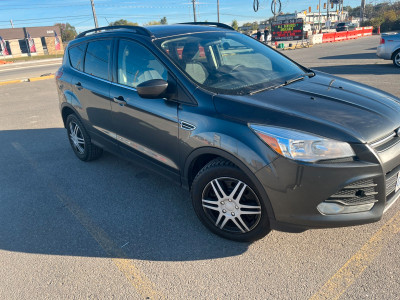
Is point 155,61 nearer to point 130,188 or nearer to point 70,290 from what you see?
point 130,188

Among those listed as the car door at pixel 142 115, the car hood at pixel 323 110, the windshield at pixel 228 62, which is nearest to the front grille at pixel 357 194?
the car hood at pixel 323 110

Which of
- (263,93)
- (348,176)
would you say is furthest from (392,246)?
(263,93)

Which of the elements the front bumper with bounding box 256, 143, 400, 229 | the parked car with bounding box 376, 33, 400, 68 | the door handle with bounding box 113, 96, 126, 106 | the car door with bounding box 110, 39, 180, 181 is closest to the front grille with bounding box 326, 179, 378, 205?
the front bumper with bounding box 256, 143, 400, 229

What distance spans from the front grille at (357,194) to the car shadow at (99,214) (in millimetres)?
944

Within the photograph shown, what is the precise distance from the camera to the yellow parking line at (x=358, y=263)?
88.9 inches

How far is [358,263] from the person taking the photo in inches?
98.6

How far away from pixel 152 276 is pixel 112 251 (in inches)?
20.9

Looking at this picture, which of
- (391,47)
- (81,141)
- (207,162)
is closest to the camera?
(207,162)

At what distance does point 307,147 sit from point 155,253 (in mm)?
1580

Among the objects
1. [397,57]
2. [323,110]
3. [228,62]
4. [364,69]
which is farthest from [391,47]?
[323,110]

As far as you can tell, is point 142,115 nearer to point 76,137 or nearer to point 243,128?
point 243,128

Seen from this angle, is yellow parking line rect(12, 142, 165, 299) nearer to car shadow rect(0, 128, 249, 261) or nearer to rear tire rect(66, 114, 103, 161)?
car shadow rect(0, 128, 249, 261)

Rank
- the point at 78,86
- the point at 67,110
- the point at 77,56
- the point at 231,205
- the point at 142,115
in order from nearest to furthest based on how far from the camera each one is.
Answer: the point at 231,205 < the point at 142,115 < the point at 78,86 < the point at 77,56 < the point at 67,110

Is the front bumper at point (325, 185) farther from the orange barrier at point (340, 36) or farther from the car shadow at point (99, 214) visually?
the orange barrier at point (340, 36)
